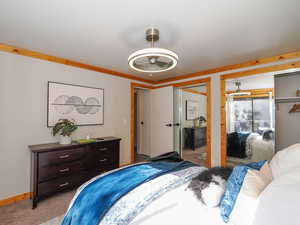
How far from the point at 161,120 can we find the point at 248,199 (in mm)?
3180

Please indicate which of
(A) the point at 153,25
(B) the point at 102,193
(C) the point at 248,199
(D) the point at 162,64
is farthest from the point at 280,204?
(A) the point at 153,25

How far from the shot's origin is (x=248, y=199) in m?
0.93

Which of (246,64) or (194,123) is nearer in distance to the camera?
(246,64)

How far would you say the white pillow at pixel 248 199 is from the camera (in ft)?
2.86

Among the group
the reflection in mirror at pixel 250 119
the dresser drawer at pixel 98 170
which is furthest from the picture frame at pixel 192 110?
the dresser drawer at pixel 98 170

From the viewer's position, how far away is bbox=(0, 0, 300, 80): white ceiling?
1.42 meters

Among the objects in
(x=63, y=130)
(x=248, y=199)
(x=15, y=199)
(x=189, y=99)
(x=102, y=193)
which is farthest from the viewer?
(x=189, y=99)

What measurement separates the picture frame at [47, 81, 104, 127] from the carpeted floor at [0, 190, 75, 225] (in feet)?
3.93

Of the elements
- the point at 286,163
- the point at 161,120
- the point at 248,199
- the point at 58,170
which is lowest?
the point at 58,170

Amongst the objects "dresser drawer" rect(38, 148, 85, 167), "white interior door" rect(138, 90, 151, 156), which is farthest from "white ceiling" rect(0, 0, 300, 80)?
"white interior door" rect(138, 90, 151, 156)

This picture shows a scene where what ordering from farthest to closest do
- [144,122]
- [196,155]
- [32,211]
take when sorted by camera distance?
[144,122]
[196,155]
[32,211]

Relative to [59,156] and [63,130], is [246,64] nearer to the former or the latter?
[63,130]

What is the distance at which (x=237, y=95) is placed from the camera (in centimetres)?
299

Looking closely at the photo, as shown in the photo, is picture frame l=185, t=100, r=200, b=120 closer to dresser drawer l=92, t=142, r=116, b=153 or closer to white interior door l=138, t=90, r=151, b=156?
white interior door l=138, t=90, r=151, b=156
